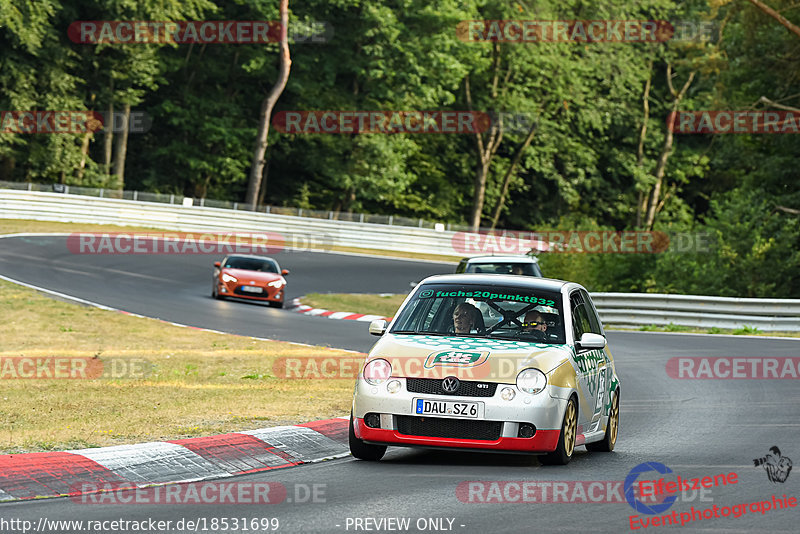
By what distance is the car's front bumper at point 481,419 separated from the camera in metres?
9.05

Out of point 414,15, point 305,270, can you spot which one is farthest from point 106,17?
point 305,270

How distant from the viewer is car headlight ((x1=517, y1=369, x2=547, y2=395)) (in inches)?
360

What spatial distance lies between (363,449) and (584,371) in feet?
6.40

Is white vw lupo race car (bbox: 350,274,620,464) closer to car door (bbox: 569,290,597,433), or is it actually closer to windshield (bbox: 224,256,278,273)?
car door (bbox: 569,290,597,433)

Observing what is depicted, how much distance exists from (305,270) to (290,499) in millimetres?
34317

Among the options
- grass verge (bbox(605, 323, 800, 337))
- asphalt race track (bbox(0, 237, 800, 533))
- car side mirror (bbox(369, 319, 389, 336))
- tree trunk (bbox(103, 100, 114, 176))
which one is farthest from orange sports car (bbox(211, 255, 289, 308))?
tree trunk (bbox(103, 100, 114, 176))

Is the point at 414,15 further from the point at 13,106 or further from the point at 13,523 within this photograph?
the point at 13,523

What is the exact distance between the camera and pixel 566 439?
9453 millimetres

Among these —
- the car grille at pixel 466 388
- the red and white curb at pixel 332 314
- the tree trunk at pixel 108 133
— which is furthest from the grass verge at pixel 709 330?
the tree trunk at pixel 108 133

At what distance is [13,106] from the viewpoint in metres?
54.9

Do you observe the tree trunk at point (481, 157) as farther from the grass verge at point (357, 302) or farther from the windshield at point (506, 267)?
the windshield at point (506, 267)

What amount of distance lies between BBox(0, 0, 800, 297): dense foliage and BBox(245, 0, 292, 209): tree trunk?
122 cm

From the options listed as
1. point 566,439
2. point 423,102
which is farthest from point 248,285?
point 423,102

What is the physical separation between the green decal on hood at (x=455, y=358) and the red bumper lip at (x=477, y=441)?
0.56 metres
